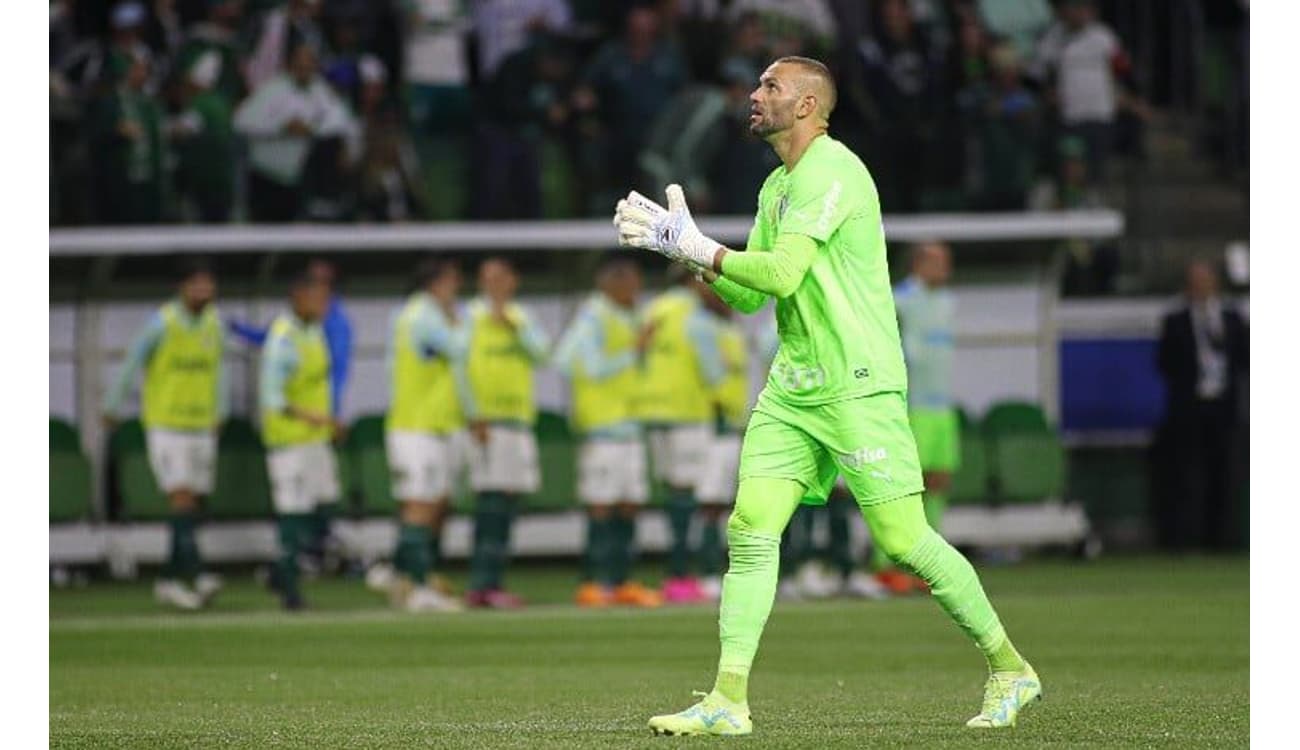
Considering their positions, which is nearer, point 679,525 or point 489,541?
point 489,541

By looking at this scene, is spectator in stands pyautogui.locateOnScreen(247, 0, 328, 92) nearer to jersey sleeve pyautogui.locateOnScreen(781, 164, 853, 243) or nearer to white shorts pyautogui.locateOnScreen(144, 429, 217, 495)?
white shorts pyautogui.locateOnScreen(144, 429, 217, 495)

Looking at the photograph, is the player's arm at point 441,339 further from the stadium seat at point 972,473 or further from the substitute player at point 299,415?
the stadium seat at point 972,473

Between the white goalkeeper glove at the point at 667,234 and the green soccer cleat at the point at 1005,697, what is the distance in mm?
1865

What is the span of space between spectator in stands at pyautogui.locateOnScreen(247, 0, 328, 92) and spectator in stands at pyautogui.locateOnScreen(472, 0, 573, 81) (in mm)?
1443

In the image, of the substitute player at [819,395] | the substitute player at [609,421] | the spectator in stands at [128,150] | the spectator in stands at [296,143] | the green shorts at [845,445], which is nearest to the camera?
the substitute player at [819,395]

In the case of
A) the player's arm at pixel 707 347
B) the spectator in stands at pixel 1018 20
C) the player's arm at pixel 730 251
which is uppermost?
the spectator in stands at pixel 1018 20

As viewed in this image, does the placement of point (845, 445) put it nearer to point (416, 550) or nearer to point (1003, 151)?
point (416, 550)

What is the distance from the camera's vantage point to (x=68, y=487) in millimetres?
23297

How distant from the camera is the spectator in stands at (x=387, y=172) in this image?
23781mm

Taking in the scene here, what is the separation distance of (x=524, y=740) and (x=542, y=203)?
1475 centimetres

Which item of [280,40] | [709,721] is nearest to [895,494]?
[709,721]

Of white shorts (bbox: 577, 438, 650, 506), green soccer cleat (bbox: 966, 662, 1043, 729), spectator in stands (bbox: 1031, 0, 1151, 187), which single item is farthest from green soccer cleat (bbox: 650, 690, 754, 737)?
spectator in stands (bbox: 1031, 0, 1151, 187)

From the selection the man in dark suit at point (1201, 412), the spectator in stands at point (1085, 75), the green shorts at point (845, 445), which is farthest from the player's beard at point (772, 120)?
the spectator in stands at point (1085, 75)

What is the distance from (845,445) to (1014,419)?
14965mm
